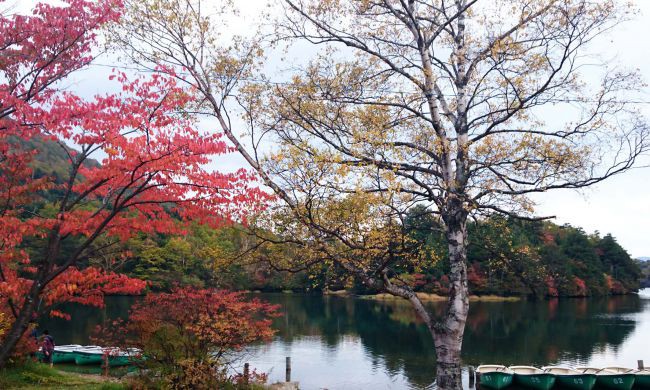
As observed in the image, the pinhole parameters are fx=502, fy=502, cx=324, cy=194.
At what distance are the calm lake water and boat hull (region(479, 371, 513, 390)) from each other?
2.32 m

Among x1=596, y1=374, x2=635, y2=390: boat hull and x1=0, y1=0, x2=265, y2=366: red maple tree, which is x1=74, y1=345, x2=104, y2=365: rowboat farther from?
x1=596, y1=374, x2=635, y2=390: boat hull

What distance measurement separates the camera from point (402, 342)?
31500mm

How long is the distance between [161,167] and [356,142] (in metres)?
3.45

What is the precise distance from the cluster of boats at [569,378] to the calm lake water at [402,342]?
2814 mm

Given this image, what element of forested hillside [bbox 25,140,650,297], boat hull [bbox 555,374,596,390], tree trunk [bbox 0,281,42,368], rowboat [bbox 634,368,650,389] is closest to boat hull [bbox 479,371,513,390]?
boat hull [bbox 555,374,596,390]

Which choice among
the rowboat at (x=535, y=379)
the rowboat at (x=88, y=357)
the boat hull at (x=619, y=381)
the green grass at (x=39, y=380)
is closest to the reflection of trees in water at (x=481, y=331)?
the rowboat at (x=535, y=379)

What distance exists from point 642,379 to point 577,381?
2.63 m

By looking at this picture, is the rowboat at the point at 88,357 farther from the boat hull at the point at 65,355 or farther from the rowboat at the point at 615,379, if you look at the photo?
the rowboat at the point at 615,379

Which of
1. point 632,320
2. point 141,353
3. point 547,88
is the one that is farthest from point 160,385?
point 632,320

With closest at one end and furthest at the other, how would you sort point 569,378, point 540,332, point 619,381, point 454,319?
point 454,319
point 619,381
point 569,378
point 540,332

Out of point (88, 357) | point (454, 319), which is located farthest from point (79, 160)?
point (88, 357)

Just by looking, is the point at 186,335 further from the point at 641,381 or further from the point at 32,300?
the point at 641,381

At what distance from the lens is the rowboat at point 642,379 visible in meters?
19.6

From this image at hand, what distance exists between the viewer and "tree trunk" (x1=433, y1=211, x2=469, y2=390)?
9.75 meters
